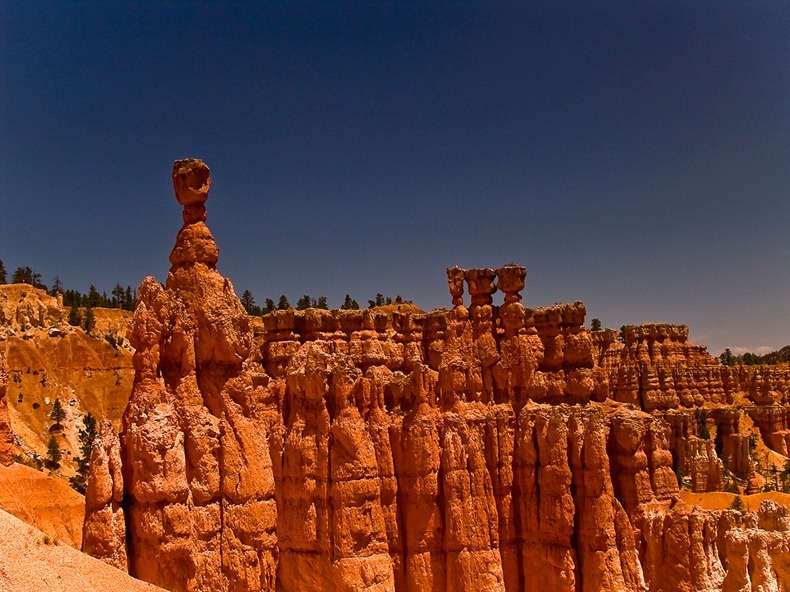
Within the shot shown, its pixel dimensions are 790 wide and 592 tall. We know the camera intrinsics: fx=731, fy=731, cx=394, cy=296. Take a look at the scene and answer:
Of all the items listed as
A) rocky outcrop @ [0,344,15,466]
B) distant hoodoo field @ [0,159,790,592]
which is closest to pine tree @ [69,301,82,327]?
rocky outcrop @ [0,344,15,466]

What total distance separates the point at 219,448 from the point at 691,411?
57017 millimetres

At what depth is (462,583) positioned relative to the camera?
77.3ft

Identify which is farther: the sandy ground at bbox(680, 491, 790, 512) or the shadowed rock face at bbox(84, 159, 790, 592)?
the sandy ground at bbox(680, 491, 790, 512)

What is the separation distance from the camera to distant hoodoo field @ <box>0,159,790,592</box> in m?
14.0

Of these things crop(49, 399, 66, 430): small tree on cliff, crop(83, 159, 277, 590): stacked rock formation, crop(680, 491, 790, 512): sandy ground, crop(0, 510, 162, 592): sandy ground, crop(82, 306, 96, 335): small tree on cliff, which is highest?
crop(82, 306, 96, 335): small tree on cliff

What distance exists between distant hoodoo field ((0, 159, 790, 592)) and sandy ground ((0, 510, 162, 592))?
0.99 m

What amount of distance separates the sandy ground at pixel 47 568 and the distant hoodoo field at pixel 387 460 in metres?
0.99

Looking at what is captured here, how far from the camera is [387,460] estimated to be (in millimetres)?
23625

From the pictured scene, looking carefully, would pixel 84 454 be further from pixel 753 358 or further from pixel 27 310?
pixel 753 358

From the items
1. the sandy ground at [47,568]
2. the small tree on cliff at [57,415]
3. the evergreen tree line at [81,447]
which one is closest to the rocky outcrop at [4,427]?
the evergreen tree line at [81,447]

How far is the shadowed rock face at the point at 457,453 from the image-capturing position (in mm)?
21406

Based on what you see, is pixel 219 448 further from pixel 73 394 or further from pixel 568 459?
pixel 73 394

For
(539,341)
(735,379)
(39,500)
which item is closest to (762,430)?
(735,379)

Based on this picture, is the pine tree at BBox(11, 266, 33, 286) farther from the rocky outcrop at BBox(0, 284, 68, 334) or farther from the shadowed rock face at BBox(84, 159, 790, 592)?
the shadowed rock face at BBox(84, 159, 790, 592)
